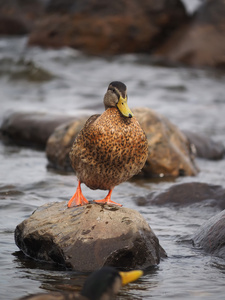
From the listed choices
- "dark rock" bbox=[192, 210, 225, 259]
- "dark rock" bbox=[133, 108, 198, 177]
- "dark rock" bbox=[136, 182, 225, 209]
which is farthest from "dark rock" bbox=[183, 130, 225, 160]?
Answer: "dark rock" bbox=[192, 210, 225, 259]

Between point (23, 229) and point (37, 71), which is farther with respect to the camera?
point (37, 71)

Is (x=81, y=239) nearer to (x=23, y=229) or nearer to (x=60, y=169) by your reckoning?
(x=23, y=229)

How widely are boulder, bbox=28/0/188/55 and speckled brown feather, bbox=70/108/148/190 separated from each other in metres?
14.3

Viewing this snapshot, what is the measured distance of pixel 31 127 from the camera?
34.5ft

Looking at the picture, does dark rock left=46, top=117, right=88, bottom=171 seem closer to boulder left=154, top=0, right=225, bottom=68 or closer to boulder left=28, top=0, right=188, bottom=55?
boulder left=154, top=0, right=225, bottom=68

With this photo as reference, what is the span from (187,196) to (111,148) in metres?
2.07

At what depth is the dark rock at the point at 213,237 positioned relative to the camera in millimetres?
5559

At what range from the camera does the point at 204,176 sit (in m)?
8.95

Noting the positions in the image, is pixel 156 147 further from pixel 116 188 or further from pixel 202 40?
pixel 202 40

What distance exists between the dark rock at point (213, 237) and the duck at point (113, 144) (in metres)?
0.88

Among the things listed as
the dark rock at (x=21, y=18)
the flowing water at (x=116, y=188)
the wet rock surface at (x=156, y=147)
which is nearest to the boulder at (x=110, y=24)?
the flowing water at (x=116, y=188)

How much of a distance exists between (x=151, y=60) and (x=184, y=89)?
3.41 meters

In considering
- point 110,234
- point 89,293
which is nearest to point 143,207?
point 110,234

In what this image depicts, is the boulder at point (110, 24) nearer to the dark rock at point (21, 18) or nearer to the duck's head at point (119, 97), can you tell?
the dark rock at point (21, 18)
